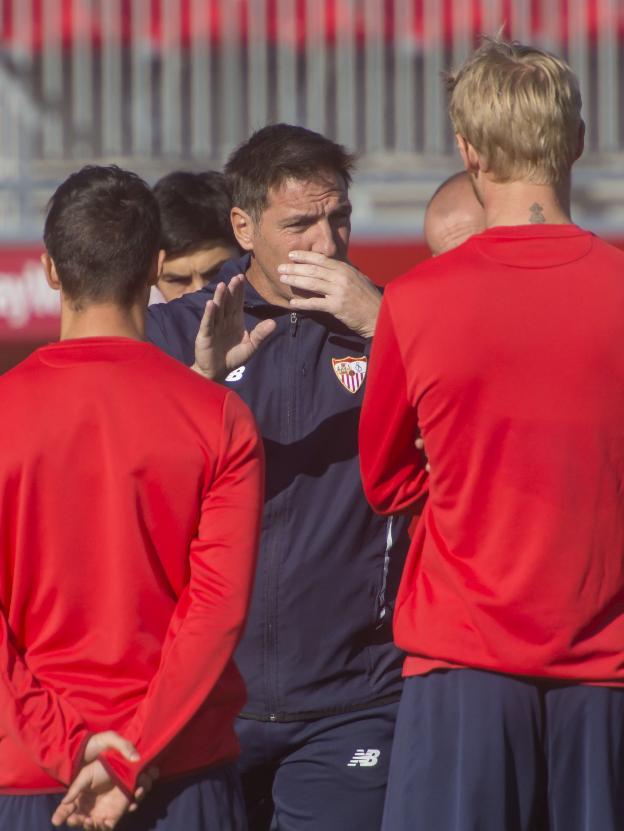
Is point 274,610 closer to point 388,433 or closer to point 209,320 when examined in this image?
point 209,320

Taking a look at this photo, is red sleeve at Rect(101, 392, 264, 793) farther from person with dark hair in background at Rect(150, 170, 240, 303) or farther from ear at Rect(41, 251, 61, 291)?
person with dark hair in background at Rect(150, 170, 240, 303)

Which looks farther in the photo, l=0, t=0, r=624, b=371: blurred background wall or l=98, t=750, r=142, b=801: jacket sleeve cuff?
l=0, t=0, r=624, b=371: blurred background wall

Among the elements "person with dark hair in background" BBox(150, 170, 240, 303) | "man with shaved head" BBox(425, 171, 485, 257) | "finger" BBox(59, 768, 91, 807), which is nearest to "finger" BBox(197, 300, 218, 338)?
"finger" BBox(59, 768, 91, 807)

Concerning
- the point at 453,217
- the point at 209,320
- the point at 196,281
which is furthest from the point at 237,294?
the point at 196,281

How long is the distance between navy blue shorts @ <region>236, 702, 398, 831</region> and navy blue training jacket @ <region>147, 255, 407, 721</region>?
36 millimetres

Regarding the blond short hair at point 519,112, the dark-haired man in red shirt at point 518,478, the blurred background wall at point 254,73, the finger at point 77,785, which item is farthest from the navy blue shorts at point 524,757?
the blurred background wall at point 254,73

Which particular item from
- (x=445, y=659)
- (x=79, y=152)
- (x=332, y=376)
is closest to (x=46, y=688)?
(x=445, y=659)

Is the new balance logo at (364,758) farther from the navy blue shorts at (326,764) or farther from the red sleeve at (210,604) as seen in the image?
the red sleeve at (210,604)

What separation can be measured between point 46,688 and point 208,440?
0.50 meters

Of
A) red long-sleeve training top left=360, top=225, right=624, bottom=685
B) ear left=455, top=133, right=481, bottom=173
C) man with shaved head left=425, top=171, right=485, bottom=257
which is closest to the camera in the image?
red long-sleeve training top left=360, top=225, right=624, bottom=685

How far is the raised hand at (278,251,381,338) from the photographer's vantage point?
301cm

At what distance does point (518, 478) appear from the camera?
2.44 m

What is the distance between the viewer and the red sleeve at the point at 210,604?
8.22ft

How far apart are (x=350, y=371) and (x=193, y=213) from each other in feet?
4.37
